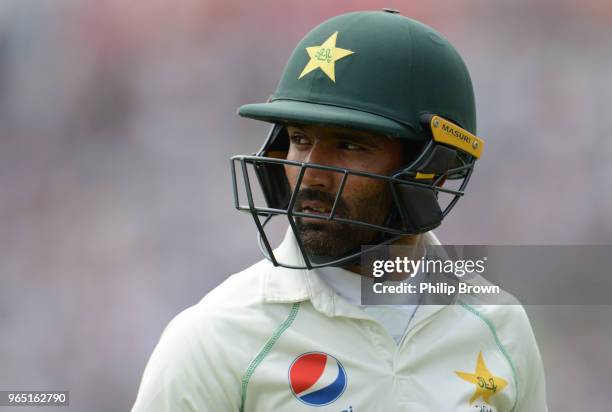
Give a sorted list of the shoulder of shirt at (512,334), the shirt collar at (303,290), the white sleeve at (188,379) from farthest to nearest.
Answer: the shoulder of shirt at (512,334)
the shirt collar at (303,290)
the white sleeve at (188,379)

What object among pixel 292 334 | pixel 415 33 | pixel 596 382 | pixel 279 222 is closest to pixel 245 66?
pixel 279 222

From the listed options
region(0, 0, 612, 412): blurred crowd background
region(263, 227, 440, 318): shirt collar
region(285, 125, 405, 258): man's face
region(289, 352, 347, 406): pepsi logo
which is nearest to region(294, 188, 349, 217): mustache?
region(285, 125, 405, 258): man's face

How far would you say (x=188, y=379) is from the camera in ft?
5.31

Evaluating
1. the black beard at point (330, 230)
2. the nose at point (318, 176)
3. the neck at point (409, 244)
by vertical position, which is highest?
the nose at point (318, 176)

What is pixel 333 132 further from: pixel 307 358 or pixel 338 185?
pixel 307 358

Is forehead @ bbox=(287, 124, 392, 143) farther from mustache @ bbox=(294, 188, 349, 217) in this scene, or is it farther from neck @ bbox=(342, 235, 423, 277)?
neck @ bbox=(342, 235, 423, 277)

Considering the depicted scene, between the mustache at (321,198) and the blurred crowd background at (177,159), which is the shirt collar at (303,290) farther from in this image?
the blurred crowd background at (177,159)

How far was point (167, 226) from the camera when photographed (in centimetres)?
401

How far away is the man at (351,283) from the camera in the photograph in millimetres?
1660

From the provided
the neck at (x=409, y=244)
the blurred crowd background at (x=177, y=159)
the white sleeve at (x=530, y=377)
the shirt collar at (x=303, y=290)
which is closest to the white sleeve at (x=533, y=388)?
the white sleeve at (x=530, y=377)

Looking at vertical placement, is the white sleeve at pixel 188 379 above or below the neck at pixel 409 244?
below

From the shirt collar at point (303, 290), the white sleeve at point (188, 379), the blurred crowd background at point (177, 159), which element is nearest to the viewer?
the white sleeve at point (188, 379)

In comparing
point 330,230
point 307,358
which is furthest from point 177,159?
point 307,358

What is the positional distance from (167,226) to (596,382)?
191 centimetres
